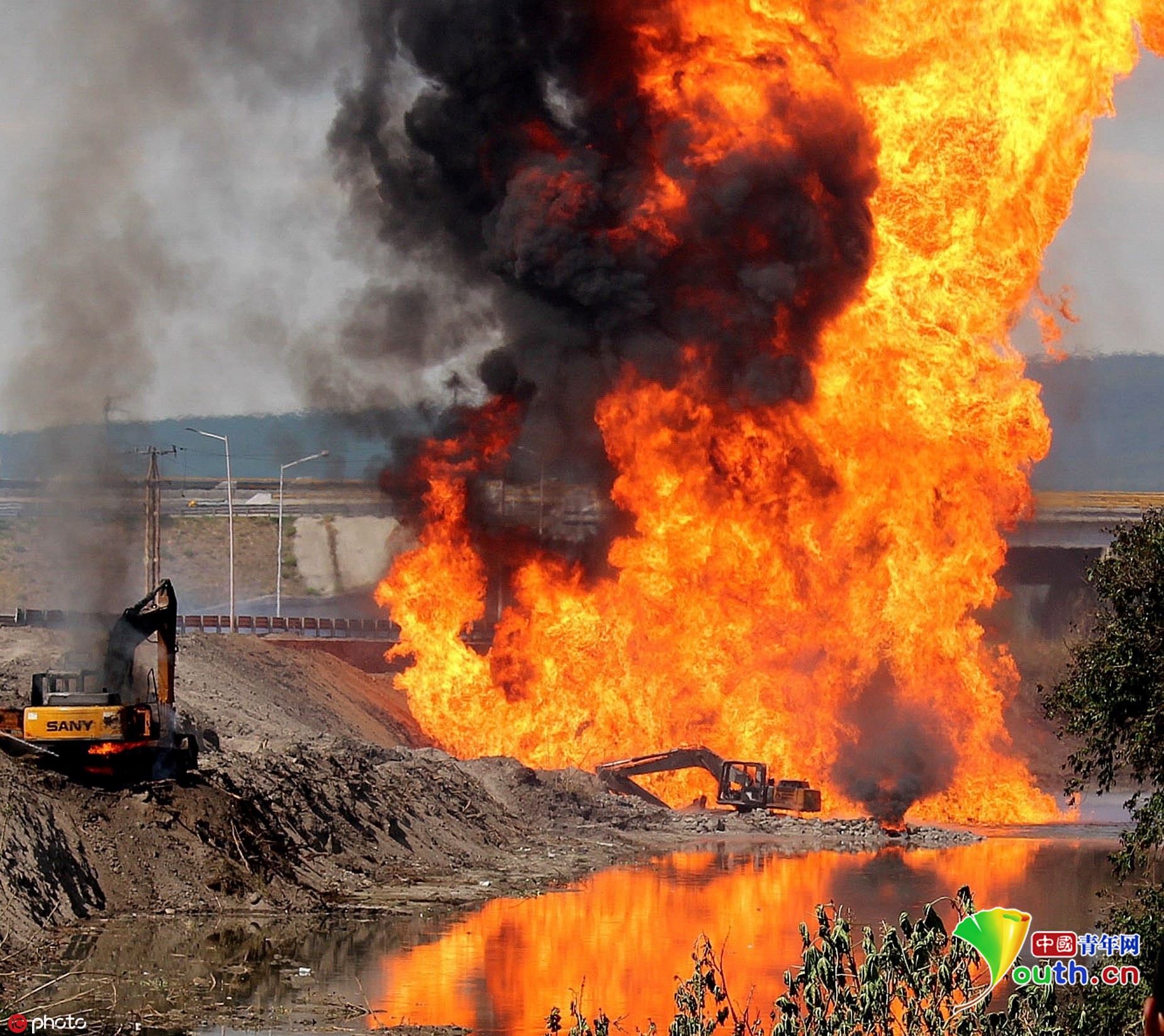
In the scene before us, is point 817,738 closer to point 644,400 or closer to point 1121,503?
point 644,400

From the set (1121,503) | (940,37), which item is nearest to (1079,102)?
(940,37)

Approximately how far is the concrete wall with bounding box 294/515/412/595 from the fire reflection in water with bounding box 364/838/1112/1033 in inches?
3324

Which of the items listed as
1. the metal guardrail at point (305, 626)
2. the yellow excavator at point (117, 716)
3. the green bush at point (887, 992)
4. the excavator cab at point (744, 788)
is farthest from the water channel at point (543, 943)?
the metal guardrail at point (305, 626)

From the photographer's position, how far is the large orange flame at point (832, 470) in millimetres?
53062

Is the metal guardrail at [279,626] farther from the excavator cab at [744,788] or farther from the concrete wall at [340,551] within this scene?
the concrete wall at [340,551]

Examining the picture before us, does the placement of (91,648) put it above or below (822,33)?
below

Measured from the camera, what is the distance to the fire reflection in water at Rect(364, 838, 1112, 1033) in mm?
24875

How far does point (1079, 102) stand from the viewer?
51469 mm

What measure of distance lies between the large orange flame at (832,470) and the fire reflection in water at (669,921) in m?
9.54

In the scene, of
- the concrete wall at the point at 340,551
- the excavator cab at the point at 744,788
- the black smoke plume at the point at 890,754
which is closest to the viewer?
the excavator cab at the point at 744,788

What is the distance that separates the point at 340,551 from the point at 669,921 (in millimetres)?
101483

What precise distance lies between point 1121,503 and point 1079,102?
6421 centimetres

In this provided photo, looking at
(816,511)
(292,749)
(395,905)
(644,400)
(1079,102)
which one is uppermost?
(1079,102)

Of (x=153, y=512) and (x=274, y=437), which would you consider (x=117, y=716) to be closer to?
(x=153, y=512)
